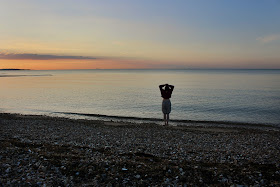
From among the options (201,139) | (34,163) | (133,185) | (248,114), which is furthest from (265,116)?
(34,163)

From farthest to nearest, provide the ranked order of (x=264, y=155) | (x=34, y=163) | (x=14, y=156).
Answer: (x=264, y=155), (x=14, y=156), (x=34, y=163)

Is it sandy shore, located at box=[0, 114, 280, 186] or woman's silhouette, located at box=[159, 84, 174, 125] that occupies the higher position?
woman's silhouette, located at box=[159, 84, 174, 125]

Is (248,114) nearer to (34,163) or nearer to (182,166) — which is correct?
(182,166)

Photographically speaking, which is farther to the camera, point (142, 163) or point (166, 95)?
point (166, 95)

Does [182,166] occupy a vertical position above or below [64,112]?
above

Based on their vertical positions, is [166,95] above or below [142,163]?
above

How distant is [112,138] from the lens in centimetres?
1507

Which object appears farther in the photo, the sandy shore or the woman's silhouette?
the woman's silhouette

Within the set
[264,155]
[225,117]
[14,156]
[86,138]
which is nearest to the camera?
[14,156]

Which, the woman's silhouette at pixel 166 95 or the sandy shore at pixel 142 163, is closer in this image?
the sandy shore at pixel 142 163

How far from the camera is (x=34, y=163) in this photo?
29.2ft

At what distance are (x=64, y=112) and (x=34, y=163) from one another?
24473 millimetres

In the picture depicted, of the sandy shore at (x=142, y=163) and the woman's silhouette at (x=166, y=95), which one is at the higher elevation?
the woman's silhouette at (x=166, y=95)

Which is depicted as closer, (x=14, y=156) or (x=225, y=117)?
(x=14, y=156)
